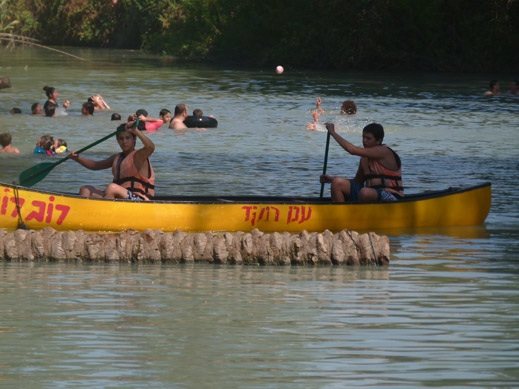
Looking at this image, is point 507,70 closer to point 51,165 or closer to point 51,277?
point 51,165

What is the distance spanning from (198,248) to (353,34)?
152 ft

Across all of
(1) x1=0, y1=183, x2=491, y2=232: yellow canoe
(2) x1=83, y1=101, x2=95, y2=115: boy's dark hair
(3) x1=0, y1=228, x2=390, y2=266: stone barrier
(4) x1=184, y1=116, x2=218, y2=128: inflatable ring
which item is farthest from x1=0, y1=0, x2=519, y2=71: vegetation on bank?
(3) x1=0, y1=228, x2=390, y2=266: stone barrier

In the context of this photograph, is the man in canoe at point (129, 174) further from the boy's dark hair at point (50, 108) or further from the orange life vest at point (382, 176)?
the boy's dark hair at point (50, 108)

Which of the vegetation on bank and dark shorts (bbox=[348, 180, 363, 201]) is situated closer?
dark shorts (bbox=[348, 180, 363, 201])

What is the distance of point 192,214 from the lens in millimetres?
17844

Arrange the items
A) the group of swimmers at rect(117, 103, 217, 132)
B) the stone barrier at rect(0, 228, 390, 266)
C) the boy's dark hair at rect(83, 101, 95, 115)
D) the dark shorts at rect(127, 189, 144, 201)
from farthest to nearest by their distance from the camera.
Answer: the boy's dark hair at rect(83, 101, 95, 115) < the group of swimmers at rect(117, 103, 217, 132) < the dark shorts at rect(127, 189, 144, 201) < the stone barrier at rect(0, 228, 390, 266)

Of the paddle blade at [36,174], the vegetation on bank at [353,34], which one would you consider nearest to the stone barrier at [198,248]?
the paddle blade at [36,174]

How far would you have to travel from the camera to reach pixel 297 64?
209ft

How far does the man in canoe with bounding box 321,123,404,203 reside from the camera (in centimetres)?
1884

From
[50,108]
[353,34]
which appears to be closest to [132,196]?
[50,108]

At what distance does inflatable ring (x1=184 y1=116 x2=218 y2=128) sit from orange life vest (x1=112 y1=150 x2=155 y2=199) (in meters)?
15.5

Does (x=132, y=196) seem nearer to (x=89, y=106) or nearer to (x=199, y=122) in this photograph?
(x=199, y=122)

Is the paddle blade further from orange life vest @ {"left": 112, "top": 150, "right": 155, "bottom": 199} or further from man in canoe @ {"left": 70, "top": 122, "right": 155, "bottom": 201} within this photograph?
orange life vest @ {"left": 112, "top": 150, "right": 155, "bottom": 199}

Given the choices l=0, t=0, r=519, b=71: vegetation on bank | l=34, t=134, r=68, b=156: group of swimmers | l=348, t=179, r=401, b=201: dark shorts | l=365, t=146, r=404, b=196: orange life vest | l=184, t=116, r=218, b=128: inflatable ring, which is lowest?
l=34, t=134, r=68, b=156: group of swimmers
